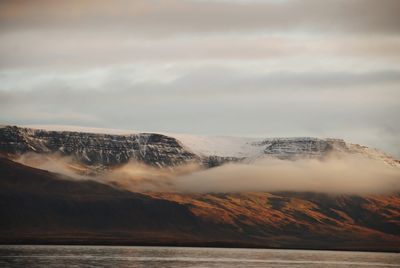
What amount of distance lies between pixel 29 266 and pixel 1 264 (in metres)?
7.37

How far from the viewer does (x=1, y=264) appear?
635 ft

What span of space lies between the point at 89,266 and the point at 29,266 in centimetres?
1384

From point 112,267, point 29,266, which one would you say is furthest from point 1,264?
point 112,267

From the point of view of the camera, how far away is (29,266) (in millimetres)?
189750

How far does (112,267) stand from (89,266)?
4764 millimetres

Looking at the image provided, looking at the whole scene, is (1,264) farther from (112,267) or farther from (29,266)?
(112,267)

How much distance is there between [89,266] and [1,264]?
1795 cm

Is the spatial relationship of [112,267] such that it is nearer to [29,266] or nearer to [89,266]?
[89,266]

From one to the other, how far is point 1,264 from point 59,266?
11698mm

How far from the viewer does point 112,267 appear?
651 feet

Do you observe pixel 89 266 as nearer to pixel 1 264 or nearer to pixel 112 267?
pixel 112 267

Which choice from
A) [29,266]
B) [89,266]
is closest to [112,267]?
[89,266]

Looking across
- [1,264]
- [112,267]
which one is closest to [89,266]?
[112,267]

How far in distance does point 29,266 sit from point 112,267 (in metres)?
Answer: 18.0
